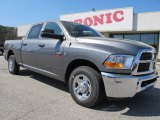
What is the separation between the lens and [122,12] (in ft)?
72.4

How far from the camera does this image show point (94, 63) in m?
4.69

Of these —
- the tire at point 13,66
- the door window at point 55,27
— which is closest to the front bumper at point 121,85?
the door window at point 55,27

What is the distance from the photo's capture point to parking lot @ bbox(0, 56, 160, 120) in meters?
4.36

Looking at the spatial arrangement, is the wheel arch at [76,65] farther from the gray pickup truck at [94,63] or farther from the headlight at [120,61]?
the headlight at [120,61]

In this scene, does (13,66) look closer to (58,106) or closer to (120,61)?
(58,106)

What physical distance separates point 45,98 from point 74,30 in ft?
5.71

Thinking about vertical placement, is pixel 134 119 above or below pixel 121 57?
below

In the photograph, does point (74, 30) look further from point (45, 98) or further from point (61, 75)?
point (45, 98)

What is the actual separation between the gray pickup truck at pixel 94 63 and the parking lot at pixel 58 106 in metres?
0.32

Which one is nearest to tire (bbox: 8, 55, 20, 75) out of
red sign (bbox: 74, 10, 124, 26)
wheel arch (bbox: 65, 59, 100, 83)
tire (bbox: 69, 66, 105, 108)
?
wheel arch (bbox: 65, 59, 100, 83)

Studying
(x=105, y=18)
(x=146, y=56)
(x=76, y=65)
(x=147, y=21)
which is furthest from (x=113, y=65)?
(x=105, y=18)

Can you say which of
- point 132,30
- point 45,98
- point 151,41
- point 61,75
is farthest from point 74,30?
point 151,41

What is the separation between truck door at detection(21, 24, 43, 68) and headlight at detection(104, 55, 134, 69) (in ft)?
8.73

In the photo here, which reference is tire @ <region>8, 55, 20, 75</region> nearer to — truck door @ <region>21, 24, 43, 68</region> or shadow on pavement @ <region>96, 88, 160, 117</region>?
truck door @ <region>21, 24, 43, 68</region>
